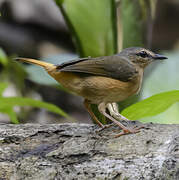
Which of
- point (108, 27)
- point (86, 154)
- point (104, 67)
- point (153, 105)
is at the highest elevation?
point (108, 27)

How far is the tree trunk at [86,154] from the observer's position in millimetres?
2473

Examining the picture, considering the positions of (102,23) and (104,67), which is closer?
(104,67)

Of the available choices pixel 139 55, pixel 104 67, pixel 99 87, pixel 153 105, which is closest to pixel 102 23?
pixel 139 55

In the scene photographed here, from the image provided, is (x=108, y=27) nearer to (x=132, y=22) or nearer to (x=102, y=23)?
(x=102, y=23)

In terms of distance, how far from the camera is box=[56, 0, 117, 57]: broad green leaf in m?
3.82

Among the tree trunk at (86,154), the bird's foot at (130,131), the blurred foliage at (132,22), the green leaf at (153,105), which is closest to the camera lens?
the tree trunk at (86,154)

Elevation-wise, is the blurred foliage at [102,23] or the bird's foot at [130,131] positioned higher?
the blurred foliage at [102,23]

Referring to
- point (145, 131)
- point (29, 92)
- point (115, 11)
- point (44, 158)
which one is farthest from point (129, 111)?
point (29, 92)

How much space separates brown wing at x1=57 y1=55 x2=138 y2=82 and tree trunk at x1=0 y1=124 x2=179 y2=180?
0.57m

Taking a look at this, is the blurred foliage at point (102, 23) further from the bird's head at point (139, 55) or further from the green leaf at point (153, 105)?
the green leaf at point (153, 105)

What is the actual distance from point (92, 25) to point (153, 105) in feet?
4.59

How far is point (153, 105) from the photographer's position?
2834 millimetres

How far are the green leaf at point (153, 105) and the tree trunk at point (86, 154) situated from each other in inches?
5.1

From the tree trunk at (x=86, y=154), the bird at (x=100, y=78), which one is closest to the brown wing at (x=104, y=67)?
the bird at (x=100, y=78)
